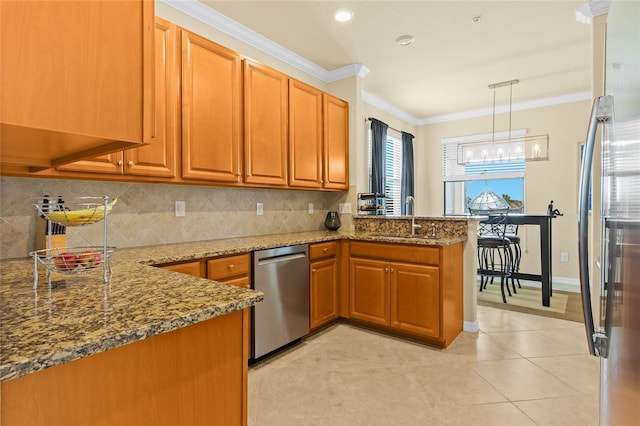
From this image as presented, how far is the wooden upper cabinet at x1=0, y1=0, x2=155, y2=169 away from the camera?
1.97 feet

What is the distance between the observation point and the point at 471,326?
3.12 meters

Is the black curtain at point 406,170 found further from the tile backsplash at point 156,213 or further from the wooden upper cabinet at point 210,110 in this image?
the wooden upper cabinet at point 210,110

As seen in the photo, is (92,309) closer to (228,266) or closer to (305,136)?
(228,266)

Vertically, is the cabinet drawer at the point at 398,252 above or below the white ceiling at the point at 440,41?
below

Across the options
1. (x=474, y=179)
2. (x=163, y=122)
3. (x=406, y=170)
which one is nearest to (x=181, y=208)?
(x=163, y=122)

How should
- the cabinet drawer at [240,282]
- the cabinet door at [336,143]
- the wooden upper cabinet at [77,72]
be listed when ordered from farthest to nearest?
1. the cabinet door at [336,143]
2. the cabinet drawer at [240,282]
3. the wooden upper cabinet at [77,72]

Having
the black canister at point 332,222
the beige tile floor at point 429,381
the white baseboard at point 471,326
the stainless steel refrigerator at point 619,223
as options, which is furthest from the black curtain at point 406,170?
the stainless steel refrigerator at point 619,223

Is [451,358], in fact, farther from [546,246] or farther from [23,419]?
[23,419]

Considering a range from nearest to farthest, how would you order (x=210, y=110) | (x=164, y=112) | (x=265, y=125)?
(x=164, y=112), (x=210, y=110), (x=265, y=125)

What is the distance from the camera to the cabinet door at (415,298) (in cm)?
273

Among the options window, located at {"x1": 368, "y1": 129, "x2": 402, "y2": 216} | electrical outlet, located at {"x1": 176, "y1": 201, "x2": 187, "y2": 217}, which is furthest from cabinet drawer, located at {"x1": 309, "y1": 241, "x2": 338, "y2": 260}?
window, located at {"x1": 368, "y1": 129, "x2": 402, "y2": 216}

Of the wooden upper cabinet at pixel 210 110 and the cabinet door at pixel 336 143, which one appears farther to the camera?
the cabinet door at pixel 336 143

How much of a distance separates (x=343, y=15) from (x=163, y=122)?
177 centimetres

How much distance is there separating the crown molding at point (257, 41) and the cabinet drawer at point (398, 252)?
2.10 meters
